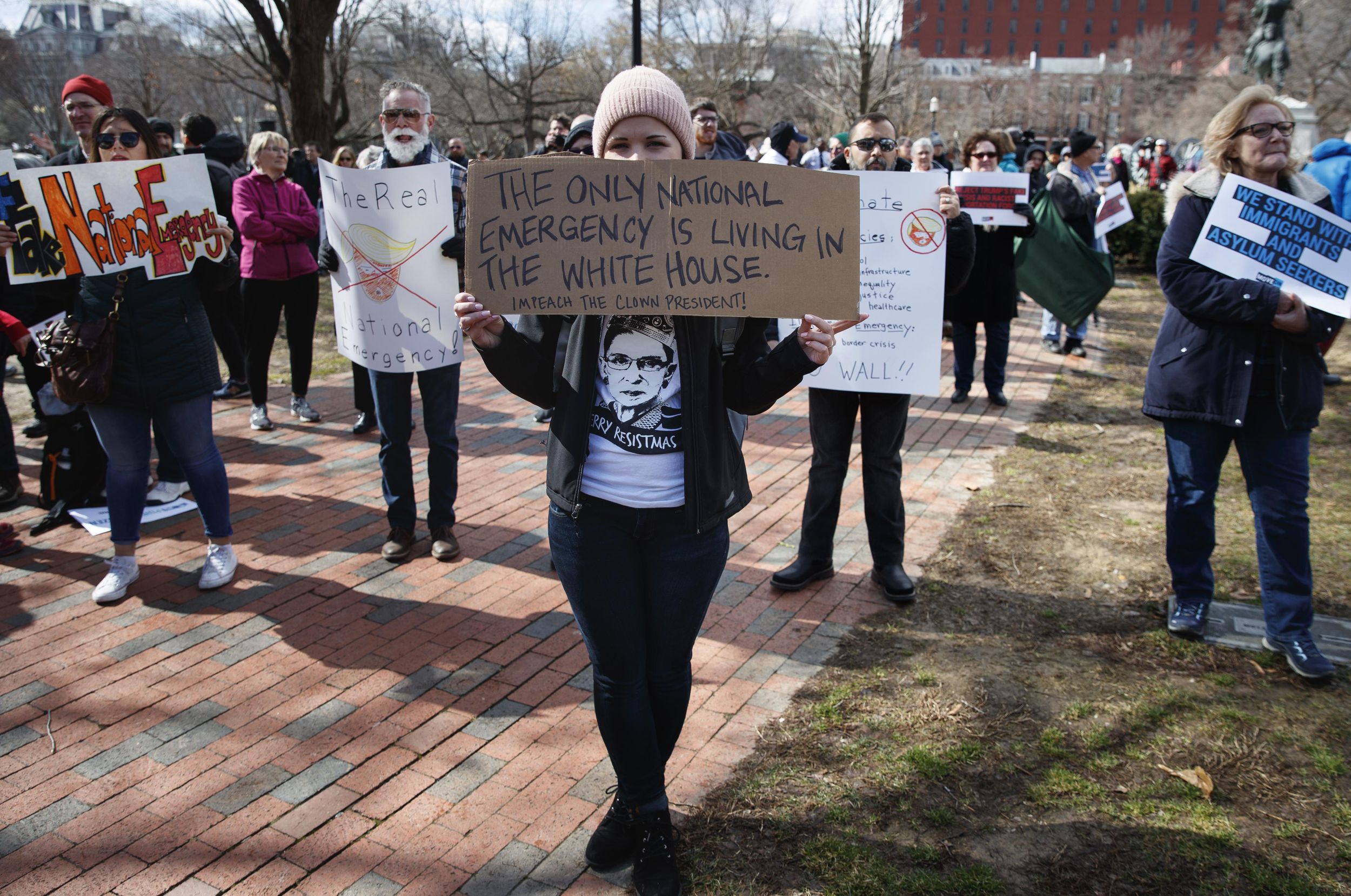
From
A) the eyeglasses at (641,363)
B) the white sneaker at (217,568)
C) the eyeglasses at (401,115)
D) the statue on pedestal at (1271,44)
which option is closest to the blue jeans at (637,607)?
the eyeglasses at (641,363)

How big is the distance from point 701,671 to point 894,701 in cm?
76

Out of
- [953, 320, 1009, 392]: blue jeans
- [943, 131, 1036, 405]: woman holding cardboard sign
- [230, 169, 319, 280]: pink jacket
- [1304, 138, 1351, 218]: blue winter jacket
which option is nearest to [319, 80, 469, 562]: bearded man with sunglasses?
[230, 169, 319, 280]: pink jacket

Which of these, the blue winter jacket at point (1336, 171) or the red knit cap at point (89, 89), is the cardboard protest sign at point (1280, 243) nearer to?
the blue winter jacket at point (1336, 171)

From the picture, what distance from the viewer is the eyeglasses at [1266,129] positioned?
3662mm

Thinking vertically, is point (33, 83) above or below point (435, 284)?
above

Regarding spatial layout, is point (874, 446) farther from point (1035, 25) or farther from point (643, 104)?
point (1035, 25)

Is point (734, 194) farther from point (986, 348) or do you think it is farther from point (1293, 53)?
point (1293, 53)

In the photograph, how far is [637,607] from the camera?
2473mm

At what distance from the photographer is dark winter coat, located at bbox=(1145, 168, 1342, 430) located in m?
3.64

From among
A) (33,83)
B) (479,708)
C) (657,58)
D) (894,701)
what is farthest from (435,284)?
(33,83)

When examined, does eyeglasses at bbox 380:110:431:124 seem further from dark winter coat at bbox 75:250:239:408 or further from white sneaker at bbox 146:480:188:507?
white sneaker at bbox 146:480:188:507

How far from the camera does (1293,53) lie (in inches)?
1641

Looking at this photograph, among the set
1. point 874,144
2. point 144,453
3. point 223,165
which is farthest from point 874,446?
point 223,165

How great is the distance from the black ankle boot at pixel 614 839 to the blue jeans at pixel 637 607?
5cm
